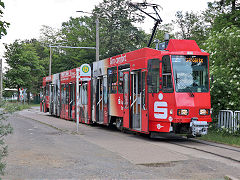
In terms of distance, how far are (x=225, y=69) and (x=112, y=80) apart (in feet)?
17.2

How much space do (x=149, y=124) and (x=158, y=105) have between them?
0.87 meters

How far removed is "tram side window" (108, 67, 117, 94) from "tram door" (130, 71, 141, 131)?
187 centimetres

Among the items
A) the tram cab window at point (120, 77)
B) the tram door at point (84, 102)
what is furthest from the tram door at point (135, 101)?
the tram door at point (84, 102)

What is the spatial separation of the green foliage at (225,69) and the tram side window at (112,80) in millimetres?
4258

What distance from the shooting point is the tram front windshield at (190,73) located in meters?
12.4

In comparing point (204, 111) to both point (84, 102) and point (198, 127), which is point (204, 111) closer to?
point (198, 127)

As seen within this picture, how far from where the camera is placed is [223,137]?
13.3m

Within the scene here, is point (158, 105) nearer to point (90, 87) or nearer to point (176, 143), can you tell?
point (176, 143)

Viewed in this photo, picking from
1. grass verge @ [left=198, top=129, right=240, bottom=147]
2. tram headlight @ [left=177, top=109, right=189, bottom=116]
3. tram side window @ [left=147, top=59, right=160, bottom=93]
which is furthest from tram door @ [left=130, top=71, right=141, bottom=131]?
grass verge @ [left=198, top=129, right=240, bottom=147]

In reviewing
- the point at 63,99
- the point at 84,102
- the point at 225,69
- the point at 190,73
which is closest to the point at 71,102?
the point at 63,99

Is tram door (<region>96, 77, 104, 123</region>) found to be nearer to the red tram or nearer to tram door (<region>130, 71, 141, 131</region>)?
the red tram

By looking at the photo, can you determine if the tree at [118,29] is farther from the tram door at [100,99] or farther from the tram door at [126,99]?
the tram door at [126,99]

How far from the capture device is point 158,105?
499 inches

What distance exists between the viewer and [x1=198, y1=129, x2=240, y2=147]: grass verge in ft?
40.0
